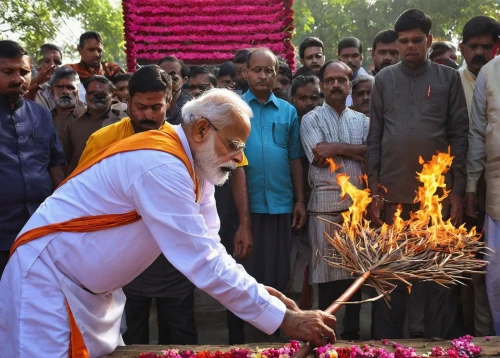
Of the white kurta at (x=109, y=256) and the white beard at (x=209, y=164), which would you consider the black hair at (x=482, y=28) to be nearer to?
the white beard at (x=209, y=164)

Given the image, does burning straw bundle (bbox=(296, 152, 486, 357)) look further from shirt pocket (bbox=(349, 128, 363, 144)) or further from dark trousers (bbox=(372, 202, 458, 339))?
shirt pocket (bbox=(349, 128, 363, 144))

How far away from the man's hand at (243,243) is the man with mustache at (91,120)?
1.58 meters

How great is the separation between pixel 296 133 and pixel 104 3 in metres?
22.0

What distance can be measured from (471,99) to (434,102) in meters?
0.66

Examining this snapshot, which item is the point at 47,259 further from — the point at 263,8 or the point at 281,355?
the point at 263,8

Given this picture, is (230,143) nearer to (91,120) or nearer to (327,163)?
(327,163)

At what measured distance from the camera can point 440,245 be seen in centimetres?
381

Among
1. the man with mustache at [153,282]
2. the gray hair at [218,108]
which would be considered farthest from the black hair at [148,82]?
the gray hair at [218,108]

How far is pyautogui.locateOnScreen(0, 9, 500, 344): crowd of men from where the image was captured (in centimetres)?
427

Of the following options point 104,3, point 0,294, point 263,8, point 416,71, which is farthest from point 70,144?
point 104,3

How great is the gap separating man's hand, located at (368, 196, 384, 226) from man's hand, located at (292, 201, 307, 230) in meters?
0.61

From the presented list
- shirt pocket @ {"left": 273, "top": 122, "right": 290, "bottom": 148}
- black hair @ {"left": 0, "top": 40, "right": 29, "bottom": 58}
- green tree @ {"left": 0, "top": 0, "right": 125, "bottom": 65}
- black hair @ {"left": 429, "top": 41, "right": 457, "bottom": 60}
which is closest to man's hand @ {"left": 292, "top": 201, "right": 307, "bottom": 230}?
shirt pocket @ {"left": 273, "top": 122, "right": 290, "bottom": 148}

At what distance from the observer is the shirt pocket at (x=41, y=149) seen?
429 centimetres

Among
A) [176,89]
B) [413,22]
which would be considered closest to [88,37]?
[176,89]
